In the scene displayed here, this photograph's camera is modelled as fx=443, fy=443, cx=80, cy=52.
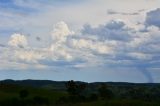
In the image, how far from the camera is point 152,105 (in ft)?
295

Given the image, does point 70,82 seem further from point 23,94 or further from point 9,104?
point 9,104

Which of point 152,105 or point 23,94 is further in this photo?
point 23,94

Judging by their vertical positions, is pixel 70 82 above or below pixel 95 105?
above

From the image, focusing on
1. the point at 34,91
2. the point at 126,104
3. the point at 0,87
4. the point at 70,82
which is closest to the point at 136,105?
the point at 126,104

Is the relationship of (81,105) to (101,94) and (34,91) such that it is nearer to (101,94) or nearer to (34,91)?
(101,94)

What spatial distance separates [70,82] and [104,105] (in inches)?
2686

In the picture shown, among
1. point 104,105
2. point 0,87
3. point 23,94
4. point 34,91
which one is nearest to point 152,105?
point 104,105

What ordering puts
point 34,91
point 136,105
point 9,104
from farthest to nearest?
point 34,91
point 9,104
point 136,105

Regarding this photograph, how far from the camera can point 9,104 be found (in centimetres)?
11538

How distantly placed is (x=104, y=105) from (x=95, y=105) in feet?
6.38

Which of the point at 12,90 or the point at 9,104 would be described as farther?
the point at 12,90

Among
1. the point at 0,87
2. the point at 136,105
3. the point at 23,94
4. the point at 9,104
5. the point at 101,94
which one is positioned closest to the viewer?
the point at 136,105

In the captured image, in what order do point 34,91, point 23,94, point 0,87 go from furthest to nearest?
point 0,87 → point 34,91 → point 23,94

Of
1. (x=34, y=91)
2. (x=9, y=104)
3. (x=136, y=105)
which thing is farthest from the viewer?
(x=34, y=91)
